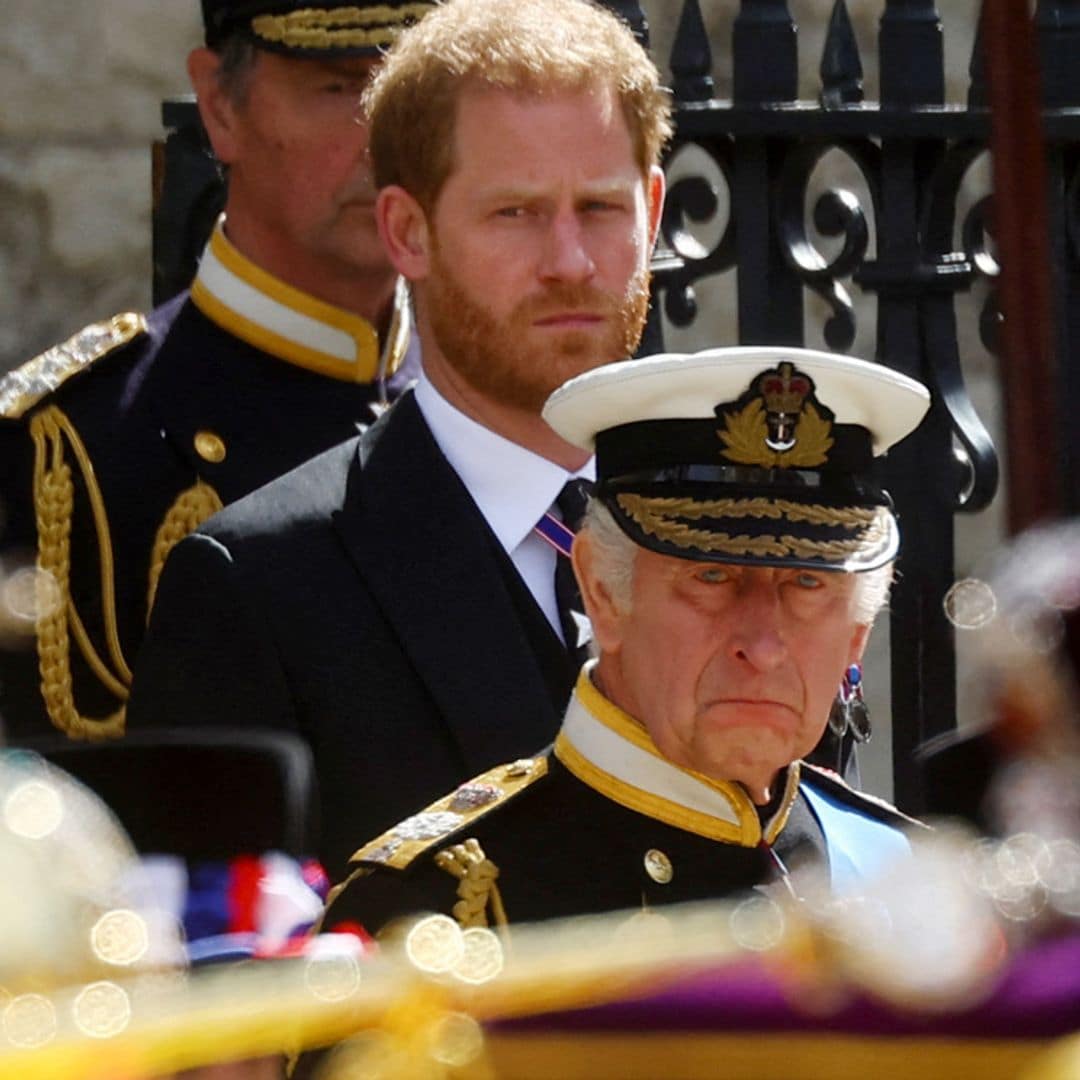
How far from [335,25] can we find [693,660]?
130 cm

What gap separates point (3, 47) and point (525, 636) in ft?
9.57

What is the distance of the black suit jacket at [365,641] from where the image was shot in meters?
3.00

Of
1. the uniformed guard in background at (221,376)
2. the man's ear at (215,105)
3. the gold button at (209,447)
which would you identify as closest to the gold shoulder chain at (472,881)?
the uniformed guard in background at (221,376)

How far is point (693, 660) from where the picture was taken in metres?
2.61

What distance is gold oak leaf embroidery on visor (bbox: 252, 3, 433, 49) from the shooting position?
3623 mm

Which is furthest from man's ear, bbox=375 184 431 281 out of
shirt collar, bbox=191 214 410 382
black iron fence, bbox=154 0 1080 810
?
black iron fence, bbox=154 0 1080 810

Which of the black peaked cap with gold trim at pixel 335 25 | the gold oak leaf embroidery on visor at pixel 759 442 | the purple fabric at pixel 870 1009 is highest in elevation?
the purple fabric at pixel 870 1009

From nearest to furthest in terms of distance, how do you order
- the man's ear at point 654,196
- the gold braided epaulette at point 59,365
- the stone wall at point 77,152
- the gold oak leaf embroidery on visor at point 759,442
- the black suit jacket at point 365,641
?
the gold oak leaf embroidery on visor at point 759,442 → the black suit jacket at point 365,641 → the man's ear at point 654,196 → the gold braided epaulette at point 59,365 → the stone wall at point 77,152

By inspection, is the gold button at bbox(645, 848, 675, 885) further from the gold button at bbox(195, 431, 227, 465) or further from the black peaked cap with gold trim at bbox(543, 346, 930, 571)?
the gold button at bbox(195, 431, 227, 465)

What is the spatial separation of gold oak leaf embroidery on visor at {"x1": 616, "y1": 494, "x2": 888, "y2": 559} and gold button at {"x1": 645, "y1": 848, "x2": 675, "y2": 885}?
0.92ft

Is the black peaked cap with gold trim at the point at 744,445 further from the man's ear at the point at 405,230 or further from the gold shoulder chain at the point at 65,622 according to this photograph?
the gold shoulder chain at the point at 65,622

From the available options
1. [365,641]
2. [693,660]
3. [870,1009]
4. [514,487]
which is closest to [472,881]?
[693,660]

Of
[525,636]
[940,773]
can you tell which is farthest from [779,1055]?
[525,636]

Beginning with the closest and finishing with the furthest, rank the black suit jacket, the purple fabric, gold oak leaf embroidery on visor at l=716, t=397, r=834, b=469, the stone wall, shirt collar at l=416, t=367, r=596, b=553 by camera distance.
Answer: the purple fabric
gold oak leaf embroidery on visor at l=716, t=397, r=834, b=469
the black suit jacket
shirt collar at l=416, t=367, r=596, b=553
the stone wall
